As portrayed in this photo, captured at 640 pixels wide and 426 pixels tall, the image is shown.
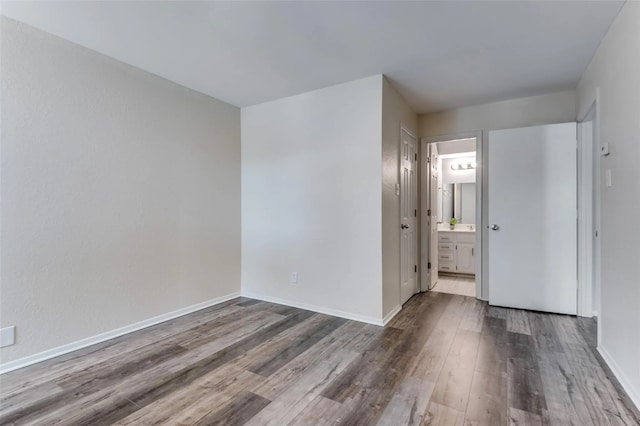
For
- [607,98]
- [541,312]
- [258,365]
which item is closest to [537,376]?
[541,312]

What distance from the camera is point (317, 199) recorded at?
11.1ft

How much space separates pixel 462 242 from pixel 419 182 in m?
1.86

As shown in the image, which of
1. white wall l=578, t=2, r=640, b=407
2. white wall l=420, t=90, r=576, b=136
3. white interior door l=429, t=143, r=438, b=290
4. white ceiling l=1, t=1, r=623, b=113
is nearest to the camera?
white wall l=578, t=2, r=640, b=407

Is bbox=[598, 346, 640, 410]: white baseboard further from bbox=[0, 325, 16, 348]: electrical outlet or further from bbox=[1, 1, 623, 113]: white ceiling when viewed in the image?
bbox=[0, 325, 16, 348]: electrical outlet

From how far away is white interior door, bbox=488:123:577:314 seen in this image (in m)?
3.28

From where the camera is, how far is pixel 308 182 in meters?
3.46

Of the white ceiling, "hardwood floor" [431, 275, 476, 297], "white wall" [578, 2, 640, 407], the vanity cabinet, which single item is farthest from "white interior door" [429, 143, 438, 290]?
"white wall" [578, 2, 640, 407]

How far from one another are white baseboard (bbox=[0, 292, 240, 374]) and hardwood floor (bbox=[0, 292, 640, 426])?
0.25 ft

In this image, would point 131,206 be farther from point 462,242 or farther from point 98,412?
point 462,242

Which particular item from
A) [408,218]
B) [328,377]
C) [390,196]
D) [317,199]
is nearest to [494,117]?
[408,218]

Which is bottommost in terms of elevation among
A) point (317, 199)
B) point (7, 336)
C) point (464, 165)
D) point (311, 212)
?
point (7, 336)

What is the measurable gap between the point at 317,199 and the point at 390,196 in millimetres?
810

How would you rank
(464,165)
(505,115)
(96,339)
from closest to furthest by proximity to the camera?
(96,339) < (505,115) < (464,165)

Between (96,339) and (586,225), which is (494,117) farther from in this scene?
(96,339)
